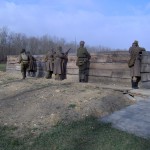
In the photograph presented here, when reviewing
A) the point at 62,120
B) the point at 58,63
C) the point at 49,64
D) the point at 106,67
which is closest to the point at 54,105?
the point at 62,120

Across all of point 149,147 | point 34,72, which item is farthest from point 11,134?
point 34,72

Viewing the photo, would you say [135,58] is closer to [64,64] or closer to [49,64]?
[64,64]

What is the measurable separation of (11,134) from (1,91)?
5145mm

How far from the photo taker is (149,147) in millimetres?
6250

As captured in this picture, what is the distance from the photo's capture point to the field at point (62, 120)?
6.74 m

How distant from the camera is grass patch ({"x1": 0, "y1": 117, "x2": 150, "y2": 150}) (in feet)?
21.3

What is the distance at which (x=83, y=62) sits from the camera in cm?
1440

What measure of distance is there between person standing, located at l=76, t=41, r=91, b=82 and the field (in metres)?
2.62

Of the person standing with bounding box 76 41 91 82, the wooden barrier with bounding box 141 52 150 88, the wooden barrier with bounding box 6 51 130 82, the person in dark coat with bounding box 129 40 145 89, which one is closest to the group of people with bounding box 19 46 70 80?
the wooden barrier with bounding box 6 51 130 82

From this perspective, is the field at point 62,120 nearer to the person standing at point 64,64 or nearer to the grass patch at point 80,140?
the grass patch at point 80,140

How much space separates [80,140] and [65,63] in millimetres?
9626

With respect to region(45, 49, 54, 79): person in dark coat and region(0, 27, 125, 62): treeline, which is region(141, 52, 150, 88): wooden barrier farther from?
region(0, 27, 125, 62): treeline

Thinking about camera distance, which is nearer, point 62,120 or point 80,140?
point 80,140

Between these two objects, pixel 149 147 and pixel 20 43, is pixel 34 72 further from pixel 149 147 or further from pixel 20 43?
pixel 20 43
